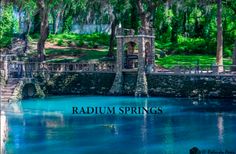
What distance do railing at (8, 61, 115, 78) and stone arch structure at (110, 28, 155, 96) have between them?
4.45 ft

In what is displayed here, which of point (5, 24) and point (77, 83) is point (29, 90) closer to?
point (77, 83)

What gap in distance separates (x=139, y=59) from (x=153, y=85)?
286 cm

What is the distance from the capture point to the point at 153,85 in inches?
1925

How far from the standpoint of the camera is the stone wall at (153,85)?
4581cm

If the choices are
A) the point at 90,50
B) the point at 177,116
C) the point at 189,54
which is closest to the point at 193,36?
the point at 189,54

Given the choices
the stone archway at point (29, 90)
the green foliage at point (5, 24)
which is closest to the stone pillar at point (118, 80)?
the stone archway at point (29, 90)

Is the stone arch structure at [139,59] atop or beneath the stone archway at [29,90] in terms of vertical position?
atop

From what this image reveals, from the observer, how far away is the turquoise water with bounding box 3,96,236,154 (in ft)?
88.1

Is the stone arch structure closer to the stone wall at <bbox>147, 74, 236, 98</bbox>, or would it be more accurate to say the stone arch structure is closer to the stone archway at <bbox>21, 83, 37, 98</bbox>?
the stone wall at <bbox>147, 74, 236, 98</bbox>

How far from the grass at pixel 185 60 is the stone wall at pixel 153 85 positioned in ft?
21.7

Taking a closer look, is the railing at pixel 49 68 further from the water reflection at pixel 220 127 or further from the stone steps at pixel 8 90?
the water reflection at pixel 220 127

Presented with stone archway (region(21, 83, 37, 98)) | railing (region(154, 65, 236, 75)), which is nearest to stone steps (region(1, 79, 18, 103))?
stone archway (region(21, 83, 37, 98))

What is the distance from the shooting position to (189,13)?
242 ft

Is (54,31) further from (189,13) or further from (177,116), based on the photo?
(177,116)
